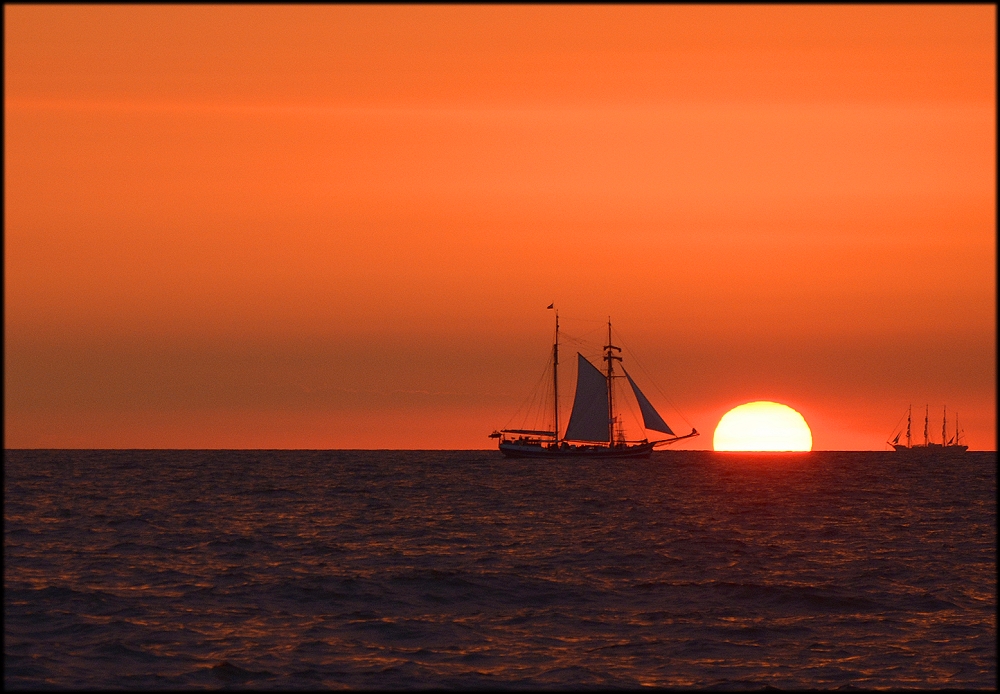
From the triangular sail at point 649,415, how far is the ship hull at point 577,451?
13578 mm

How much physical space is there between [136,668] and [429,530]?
3032 cm

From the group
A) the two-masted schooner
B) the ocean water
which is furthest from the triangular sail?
the ocean water

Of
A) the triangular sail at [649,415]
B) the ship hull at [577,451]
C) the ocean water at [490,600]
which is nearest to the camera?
the ocean water at [490,600]

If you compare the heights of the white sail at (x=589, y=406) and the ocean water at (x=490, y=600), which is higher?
the white sail at (x=589, y=406)

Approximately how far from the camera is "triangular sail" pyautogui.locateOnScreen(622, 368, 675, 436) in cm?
16862

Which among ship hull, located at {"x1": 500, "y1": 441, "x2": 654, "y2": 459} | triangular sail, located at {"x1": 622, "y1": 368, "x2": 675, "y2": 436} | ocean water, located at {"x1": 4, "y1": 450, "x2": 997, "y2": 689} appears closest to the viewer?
ocean water, located at {"x1": 4, "y1": 450, "x2": 997, "y2": 689}

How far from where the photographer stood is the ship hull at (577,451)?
18425 cm

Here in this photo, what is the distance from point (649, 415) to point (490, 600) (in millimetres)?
138939

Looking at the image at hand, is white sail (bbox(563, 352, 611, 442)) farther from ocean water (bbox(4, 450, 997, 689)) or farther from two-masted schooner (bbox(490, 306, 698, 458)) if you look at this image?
ocean water (bbox(4, 450, 997, 689))

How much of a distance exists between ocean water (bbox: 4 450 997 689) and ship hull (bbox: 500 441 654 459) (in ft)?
397

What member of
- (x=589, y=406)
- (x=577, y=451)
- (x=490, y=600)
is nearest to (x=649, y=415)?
(x=589, y=406)

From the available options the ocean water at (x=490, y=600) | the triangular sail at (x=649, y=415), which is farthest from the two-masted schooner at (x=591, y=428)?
the ocean water at (x=490, y=600)

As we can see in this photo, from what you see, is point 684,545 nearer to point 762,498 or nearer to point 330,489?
point 762,498

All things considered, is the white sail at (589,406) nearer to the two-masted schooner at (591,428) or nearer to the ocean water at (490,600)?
the two-masted schooner at (591,428)
